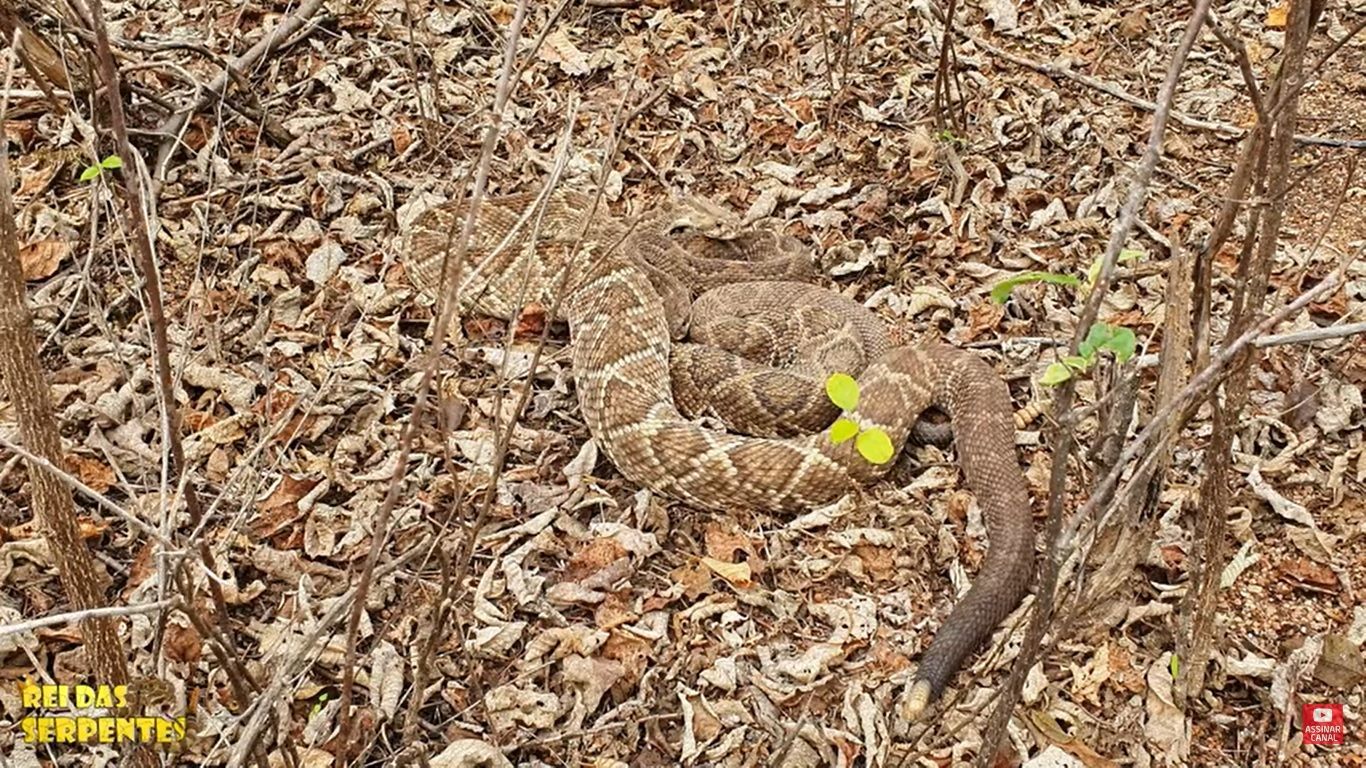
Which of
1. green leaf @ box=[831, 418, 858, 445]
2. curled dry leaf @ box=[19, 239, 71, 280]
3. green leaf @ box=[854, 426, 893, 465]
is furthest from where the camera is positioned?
curled dry leaf @ box=[19, 239, 71, 280]

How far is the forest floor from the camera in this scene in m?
4.10

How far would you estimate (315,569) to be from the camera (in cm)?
484

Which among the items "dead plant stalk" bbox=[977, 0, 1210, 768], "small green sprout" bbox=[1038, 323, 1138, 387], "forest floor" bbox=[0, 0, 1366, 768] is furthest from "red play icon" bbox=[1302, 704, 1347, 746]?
"small green sprout" bbox=[1038, 323, 1138, 387]

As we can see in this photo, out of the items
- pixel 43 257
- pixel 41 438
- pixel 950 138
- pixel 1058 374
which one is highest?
pixel 1058 374

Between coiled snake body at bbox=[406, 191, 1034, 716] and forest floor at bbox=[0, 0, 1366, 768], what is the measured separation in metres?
0.16

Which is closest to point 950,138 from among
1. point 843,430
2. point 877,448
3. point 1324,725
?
Result: point 1324,725

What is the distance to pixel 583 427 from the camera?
5.78 meters

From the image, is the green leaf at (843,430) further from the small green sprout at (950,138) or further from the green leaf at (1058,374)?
the small green sprout at (950,138)

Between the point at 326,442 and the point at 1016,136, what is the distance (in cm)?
462

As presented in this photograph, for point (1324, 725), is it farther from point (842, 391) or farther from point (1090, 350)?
point (842, 391)

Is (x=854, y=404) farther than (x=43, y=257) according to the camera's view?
No

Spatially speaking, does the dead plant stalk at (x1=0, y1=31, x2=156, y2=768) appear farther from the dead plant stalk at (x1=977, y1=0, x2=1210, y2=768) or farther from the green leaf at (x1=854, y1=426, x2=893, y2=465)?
the dead plant stalk at (x1=977, y1=0, x2=1210, y2=768)

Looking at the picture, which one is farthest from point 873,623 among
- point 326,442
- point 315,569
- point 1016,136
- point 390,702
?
point 1016,136

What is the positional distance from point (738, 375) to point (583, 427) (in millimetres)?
839
